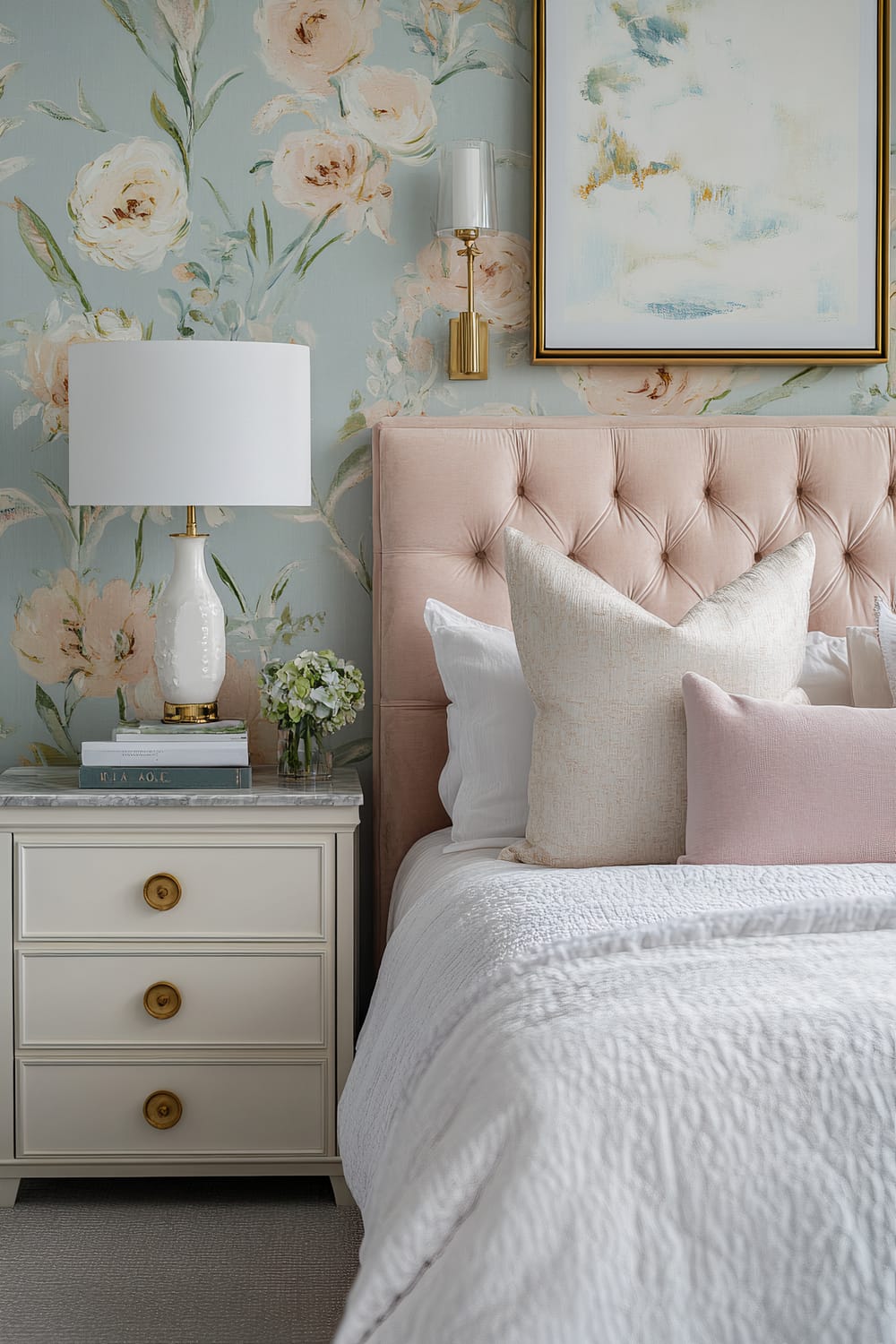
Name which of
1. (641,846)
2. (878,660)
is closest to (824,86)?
(878,660)

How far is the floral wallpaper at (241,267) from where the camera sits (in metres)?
2.26

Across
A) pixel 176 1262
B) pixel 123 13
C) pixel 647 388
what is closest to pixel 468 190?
pixel 647 388

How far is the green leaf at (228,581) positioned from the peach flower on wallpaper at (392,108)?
867 millimetres

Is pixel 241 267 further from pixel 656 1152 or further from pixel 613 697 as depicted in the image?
pixel 656 1152

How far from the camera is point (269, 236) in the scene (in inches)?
89.7

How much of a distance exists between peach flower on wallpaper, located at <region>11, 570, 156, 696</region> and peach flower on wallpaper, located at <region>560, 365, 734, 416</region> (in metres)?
0.96

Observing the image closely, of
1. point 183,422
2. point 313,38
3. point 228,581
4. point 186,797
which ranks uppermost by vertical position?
point 313,38

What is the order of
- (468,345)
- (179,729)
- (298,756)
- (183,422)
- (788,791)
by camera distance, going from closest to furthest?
(788,791) < (183,422) < (179,729) < (298,756) < (468,345)

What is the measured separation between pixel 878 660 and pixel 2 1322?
1.65 metres

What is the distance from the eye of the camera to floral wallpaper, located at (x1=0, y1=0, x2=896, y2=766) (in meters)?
2.26

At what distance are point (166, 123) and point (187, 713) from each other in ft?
3.75

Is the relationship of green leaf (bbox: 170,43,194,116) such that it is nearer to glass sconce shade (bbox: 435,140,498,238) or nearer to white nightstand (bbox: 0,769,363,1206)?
glass sconce shade (bbox: 435,140,498,238)

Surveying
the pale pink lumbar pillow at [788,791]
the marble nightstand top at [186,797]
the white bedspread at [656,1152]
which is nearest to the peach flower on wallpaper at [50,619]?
the marble nightstand top at [186,797]

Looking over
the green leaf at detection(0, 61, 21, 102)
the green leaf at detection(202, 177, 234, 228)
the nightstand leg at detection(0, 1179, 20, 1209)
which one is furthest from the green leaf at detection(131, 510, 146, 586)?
the nightstand leg at detection(0, 1179, 20, 1209)
